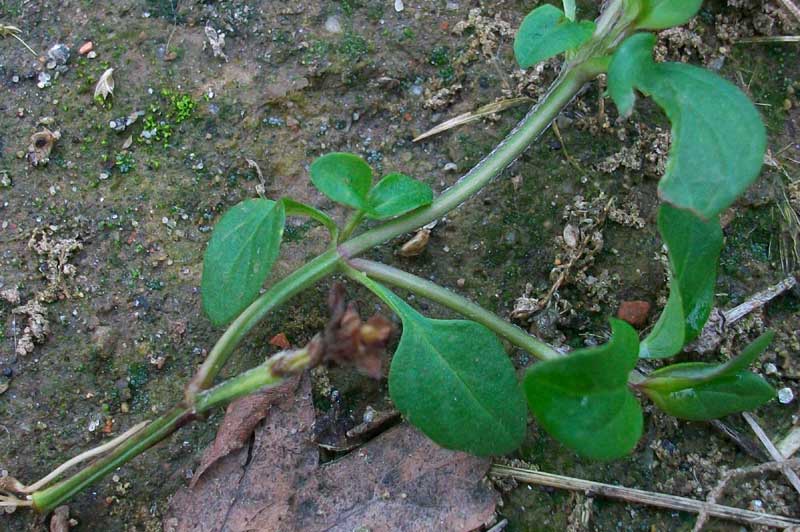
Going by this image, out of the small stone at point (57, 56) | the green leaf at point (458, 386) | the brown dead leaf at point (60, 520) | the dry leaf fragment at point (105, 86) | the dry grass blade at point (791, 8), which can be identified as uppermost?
the dry grass blade at point (791, 8)

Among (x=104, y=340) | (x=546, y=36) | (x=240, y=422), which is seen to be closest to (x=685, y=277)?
(x=546, y=36)

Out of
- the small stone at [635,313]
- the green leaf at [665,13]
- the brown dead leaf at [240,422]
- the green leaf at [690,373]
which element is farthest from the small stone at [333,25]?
the green leaf at [690,373]

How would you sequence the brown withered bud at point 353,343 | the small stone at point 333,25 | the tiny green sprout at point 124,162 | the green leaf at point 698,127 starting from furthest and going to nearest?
1. the small stone at point 333,25
2. the tiny green sprout at point 124,162
3. the green leaf at point 698,127
4. the brown withered bud at point 353,343

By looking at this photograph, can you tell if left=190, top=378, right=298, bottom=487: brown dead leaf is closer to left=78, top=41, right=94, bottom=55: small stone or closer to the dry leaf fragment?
the dry leaf fragment

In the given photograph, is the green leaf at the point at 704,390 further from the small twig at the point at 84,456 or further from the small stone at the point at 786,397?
the small twig at the point at 84,456

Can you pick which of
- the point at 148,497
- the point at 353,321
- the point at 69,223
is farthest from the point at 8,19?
the point at 353,321
